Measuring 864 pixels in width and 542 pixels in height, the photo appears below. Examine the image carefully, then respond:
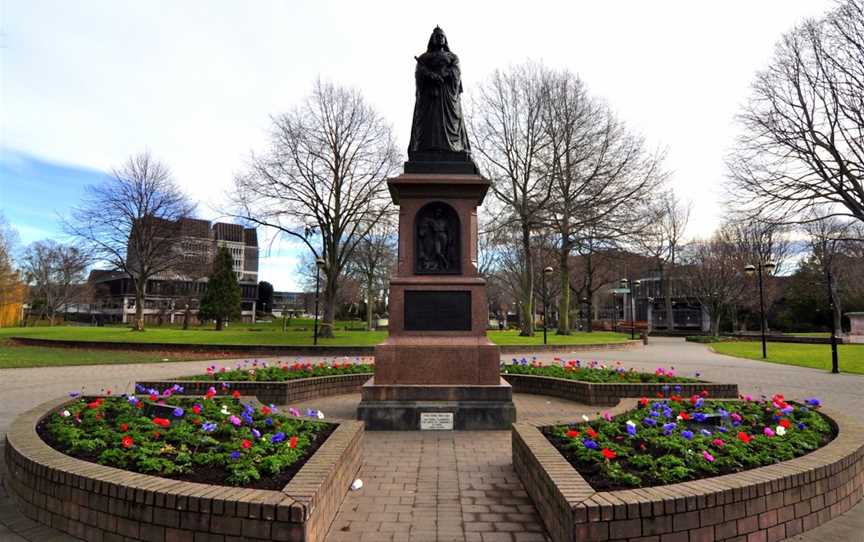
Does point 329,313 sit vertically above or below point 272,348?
above

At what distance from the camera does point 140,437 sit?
184 inches

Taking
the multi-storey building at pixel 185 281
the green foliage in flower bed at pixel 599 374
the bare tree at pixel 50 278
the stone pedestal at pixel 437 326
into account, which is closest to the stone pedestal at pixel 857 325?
the green foliage in flower bed at pixel 599 374

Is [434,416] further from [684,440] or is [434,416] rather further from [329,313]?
[329,313]

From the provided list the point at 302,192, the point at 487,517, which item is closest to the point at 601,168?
the point at 302,192

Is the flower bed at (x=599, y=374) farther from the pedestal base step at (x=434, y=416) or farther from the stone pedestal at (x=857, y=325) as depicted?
the stone pedestal at (x=857, y=325)

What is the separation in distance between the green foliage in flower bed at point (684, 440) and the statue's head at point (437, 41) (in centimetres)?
699

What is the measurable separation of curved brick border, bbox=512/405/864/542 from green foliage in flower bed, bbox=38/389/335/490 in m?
2.02

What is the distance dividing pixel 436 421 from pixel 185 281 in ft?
171

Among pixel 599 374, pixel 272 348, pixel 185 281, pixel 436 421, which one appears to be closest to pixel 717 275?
pixel 272 348

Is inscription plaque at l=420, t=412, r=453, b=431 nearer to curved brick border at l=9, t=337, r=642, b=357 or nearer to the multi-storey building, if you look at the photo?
curved brick border at l=9, t=337, r=642, b=357

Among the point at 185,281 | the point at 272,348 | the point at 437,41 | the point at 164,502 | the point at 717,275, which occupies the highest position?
the point at 437,41

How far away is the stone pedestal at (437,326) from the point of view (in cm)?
749

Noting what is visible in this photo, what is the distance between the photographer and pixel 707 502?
3316mm

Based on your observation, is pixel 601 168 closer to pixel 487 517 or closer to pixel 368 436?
pixel 368 436
